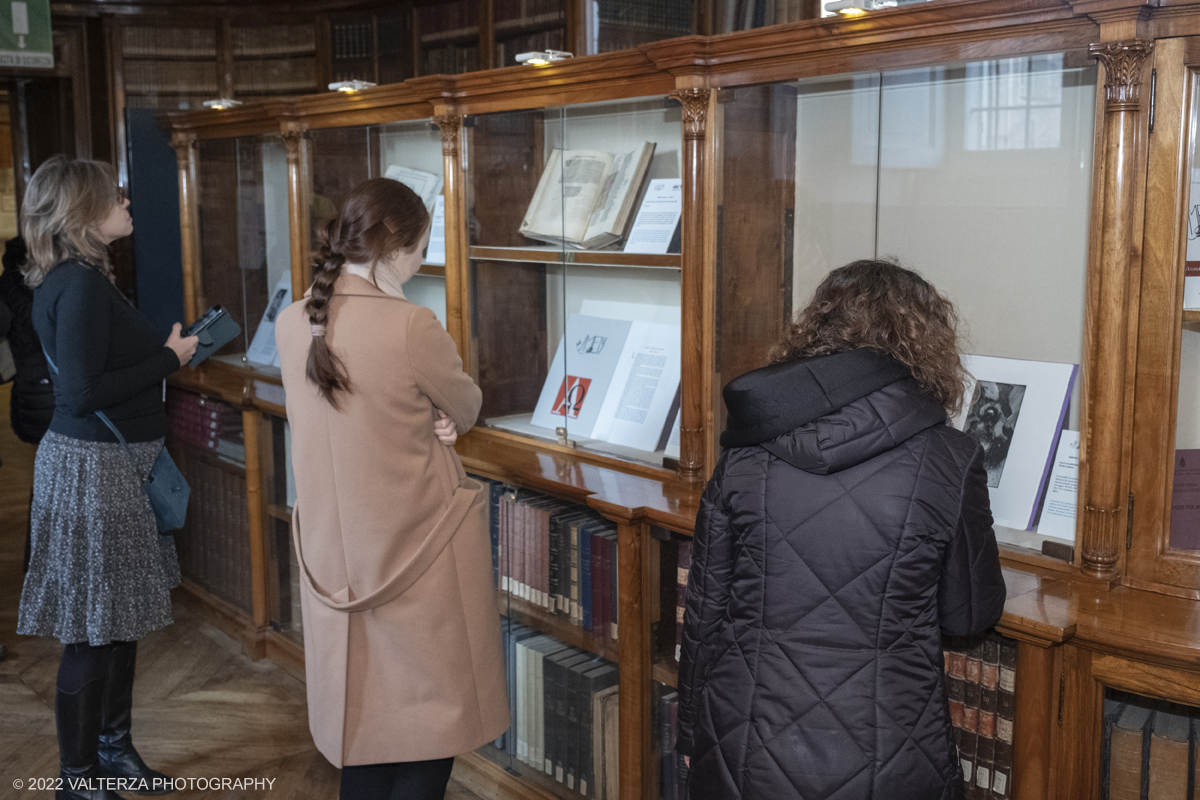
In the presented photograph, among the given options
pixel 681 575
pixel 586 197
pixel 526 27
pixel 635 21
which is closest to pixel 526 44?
pixel 526 27

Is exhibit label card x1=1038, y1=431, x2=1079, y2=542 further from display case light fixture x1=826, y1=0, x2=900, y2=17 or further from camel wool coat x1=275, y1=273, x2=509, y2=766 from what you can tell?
camel wool coat x1=275, y1=273, x2=509, y2=766

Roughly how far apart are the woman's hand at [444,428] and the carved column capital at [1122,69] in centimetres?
128

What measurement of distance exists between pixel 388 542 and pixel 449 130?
148 centimetres

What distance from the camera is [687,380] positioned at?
99.0 inches

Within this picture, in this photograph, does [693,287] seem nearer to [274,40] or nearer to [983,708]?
[983,708]

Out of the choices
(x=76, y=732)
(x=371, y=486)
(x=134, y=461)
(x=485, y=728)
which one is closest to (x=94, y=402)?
(x=134, y=461)

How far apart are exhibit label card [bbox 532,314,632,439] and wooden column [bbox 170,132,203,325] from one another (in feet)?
7.26

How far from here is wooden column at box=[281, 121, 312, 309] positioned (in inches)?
148

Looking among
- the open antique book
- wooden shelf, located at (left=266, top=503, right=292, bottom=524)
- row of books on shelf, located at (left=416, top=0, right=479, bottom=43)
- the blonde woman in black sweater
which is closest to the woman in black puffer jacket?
the open antique book

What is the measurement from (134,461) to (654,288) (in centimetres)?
142

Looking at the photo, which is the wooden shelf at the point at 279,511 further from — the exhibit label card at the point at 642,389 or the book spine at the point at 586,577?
the book spine at the point at 586,577

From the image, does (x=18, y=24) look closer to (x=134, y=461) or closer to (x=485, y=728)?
(x=134, y=461)

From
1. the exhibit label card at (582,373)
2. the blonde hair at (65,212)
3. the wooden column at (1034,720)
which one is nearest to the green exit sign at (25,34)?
the blonde hair at (65,212)

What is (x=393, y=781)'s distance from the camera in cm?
213
